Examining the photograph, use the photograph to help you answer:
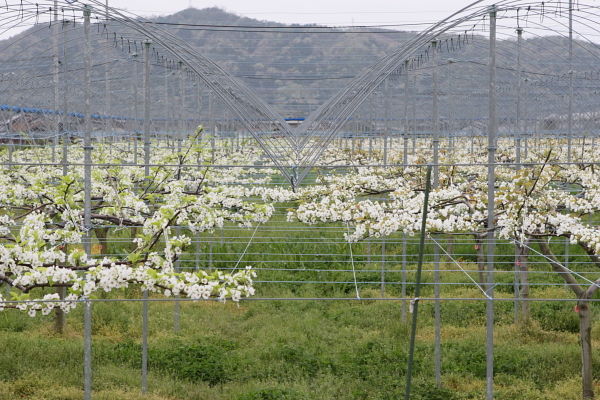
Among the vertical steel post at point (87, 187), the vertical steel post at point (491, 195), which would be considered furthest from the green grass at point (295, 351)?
the vertical steel post at point (87, 187)

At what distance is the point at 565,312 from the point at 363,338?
3114mm

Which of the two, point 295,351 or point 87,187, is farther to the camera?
point 295,351

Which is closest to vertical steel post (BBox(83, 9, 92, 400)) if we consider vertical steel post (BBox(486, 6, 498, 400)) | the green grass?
the green grass

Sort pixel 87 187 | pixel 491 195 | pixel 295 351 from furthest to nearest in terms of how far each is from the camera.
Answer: pixel 295 351
pixel 491 195
pixel 87 187

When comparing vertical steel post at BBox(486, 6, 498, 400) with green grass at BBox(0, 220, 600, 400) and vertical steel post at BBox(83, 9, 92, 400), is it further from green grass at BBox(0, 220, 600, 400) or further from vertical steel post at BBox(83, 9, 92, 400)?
vertical steel post at BBox(83, 9, 92, 400)

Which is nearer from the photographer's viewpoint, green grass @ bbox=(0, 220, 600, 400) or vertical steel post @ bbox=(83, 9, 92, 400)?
vertical steel post @ bbox=(83, 9, 92, 400)

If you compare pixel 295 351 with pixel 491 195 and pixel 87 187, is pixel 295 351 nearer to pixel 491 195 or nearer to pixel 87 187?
pixel 491 195

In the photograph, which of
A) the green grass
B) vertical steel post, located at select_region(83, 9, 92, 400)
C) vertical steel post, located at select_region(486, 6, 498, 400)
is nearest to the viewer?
vertical steel post, located at select_region(83, 9, 92, 400)

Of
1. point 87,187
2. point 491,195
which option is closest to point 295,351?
point 491,195

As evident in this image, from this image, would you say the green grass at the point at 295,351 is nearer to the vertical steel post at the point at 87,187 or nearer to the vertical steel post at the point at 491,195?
the vertical steel post at the point at 491,195

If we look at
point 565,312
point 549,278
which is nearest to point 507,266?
point 549,278

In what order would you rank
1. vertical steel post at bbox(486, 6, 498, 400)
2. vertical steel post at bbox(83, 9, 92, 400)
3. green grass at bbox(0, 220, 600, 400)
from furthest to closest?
green grass at bbox(0, 220, 600, 400)
vertical steel post at bbox(486, 6, 498, 400)
vertical steel post at bbox(83, 9, 92, 400)

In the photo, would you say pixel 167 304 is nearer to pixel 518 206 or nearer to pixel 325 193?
pixel 325 193

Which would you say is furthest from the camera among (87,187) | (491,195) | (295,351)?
(295,351)
